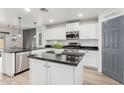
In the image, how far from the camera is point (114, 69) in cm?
299

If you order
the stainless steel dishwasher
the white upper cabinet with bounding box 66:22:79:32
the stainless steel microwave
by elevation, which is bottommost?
the stainless steel dishwasher

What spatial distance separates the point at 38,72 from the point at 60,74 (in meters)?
0.62

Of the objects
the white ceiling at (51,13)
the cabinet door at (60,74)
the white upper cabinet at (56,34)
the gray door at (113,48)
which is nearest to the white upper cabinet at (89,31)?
the white ceiling at (51,13)

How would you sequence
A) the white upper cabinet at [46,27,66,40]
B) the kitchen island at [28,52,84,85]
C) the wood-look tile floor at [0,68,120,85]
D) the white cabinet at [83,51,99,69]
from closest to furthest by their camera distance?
the kitchen island at [28,52,84,85]
the wood-look tile floor at [0,68,120,85]
the white cabinet at [83,51,99,69]
the white upper cabinet at [46,27,66,40]

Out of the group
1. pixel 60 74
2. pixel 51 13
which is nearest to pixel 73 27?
pixel 51 13

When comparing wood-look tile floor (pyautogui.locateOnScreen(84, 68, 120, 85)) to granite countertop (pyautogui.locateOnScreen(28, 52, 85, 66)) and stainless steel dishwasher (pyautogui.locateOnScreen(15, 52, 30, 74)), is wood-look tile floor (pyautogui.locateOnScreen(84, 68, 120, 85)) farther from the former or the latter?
stainless steel dishwasher (pyautogui.locateOnScreen(15, 52, 30, 74))

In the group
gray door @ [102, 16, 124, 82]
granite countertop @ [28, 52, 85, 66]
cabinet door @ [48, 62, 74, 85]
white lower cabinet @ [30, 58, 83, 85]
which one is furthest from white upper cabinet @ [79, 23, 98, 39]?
cabinet door @ [48, 62, 74, 85]

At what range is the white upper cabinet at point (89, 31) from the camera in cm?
414

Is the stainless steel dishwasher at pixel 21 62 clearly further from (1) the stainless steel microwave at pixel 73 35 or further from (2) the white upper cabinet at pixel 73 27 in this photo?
(2) the white upper cabinet at pixel 73 27

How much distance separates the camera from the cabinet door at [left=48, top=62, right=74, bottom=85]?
161 centimetres

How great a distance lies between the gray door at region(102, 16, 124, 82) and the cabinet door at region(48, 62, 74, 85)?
205cm
